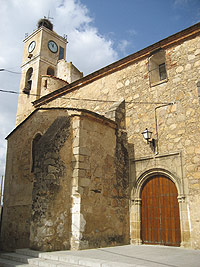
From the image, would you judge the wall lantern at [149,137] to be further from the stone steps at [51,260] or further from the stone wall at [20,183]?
the stone steps at [51,260]

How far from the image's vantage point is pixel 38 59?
21188mm

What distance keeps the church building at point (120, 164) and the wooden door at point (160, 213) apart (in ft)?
0.09

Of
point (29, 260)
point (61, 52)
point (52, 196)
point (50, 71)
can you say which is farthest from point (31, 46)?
point (29, 260)

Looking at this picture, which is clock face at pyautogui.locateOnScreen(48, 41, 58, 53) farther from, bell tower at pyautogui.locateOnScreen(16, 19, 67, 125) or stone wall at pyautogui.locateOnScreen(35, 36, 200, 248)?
stone wall at pyautogui.locateOnScreen(35, 36, 200, 248)

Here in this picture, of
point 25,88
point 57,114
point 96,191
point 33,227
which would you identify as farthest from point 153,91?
point 25,88

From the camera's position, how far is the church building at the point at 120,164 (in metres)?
6.72

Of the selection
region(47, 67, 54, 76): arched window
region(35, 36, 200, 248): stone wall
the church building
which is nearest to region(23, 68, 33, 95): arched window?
region(47, 67, 54, 76): arched window

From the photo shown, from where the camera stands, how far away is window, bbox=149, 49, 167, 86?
880cm

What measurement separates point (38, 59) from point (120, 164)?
15.7 m

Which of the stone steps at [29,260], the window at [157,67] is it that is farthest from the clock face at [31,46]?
the stone steps at [29,260]

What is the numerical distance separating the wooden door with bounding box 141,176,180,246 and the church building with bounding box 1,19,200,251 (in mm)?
28

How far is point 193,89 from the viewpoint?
25.1ft

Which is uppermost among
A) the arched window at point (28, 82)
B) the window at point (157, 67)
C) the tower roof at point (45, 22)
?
the tower roof at point (45, 22)

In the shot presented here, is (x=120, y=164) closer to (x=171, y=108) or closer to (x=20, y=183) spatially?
(x=171, y=108)
